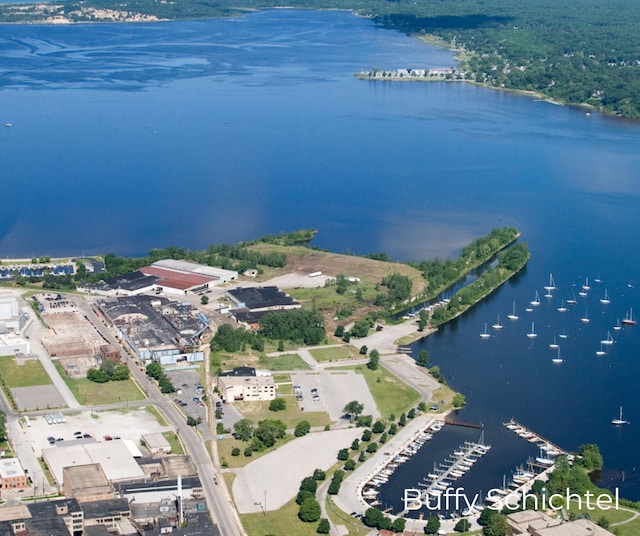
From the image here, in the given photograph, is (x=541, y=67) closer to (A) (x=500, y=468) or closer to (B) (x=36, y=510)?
(A) (x=500, y=468)

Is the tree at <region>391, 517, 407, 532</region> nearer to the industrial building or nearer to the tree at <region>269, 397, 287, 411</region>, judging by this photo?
the tree at <region>269, 397, 287, 411</region>

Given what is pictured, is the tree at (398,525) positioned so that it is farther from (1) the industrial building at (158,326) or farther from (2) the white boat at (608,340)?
(2) the white boat at (608,340)

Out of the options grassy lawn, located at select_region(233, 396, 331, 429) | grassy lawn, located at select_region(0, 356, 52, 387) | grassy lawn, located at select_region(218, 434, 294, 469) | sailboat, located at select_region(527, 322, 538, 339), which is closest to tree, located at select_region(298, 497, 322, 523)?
grassy lawn, located at select_region(218, 434, 294, 469)

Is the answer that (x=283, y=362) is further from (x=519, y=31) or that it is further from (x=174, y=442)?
(x=519, y=31)

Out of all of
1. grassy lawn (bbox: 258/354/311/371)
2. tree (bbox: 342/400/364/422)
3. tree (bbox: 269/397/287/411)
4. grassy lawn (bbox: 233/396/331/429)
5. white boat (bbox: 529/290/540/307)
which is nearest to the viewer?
grassy lawn (bbox: 233/396/331/429)

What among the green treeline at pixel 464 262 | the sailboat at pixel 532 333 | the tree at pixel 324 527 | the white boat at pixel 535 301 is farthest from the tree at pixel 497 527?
the green treeline at pixel 464 262

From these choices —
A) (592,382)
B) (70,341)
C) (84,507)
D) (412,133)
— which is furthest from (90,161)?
(84,507)
